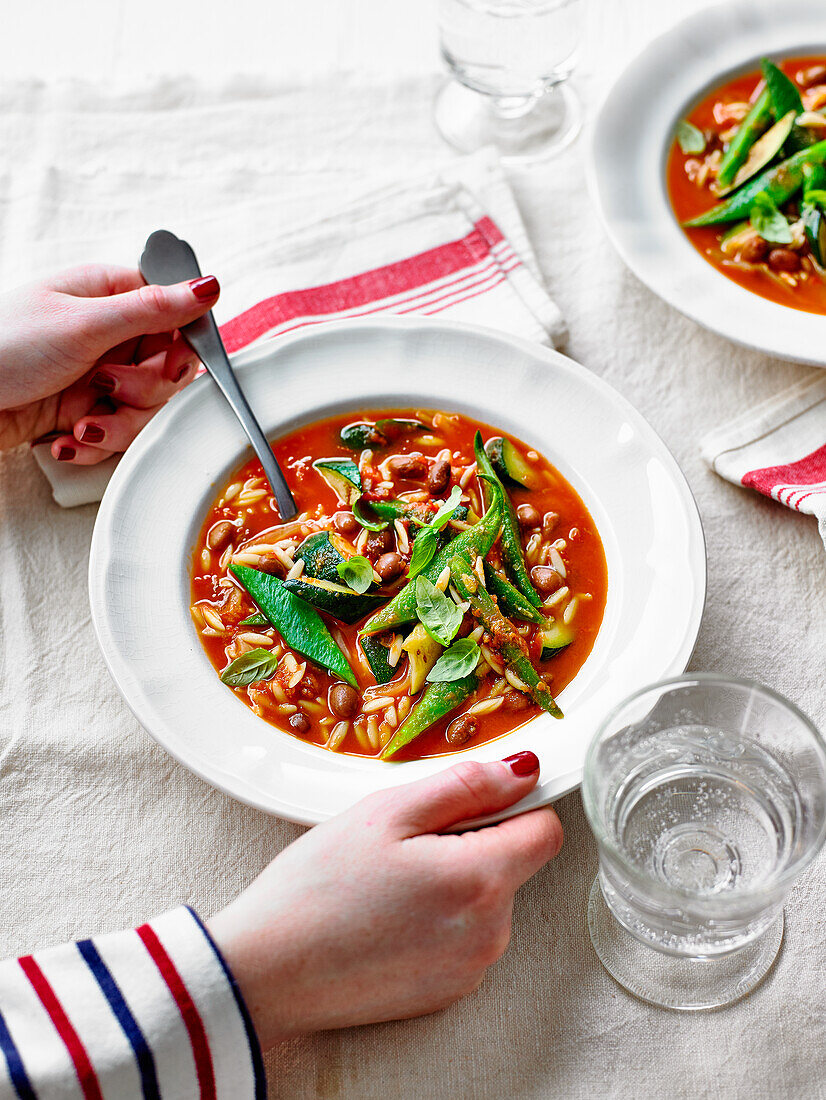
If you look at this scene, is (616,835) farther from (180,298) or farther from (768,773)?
(180,298)

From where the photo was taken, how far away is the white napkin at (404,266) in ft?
10.5

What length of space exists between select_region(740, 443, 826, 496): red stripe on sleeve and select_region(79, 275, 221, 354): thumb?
5.07 feet

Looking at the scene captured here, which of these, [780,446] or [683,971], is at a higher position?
[780,446]

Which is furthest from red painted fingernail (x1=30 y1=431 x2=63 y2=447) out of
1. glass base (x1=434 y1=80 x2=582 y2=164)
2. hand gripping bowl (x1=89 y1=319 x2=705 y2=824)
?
glass base (x1=434 y1=80 x2=582 y2=164)

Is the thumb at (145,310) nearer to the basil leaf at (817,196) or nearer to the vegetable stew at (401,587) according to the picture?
the vegetable stew at (401,587)

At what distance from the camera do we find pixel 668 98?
3389mm

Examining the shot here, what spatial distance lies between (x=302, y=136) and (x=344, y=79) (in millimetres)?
316

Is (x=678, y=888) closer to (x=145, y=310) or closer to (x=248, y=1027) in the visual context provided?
(x=248, y=1027)

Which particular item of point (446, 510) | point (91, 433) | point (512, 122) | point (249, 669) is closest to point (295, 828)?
point (249, 669)

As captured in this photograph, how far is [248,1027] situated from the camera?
1.99 m

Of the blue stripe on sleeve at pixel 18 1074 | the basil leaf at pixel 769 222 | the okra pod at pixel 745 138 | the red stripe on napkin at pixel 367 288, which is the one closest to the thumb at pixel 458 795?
the blue stripe on sleeve at pixel 18 1074

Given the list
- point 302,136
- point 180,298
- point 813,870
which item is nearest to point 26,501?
point 180,298

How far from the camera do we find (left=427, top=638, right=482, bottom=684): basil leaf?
7.73ft

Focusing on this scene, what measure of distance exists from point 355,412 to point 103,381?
0.72 meters
